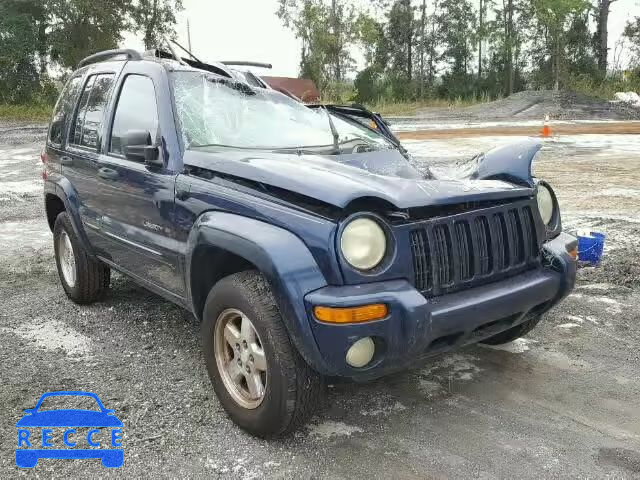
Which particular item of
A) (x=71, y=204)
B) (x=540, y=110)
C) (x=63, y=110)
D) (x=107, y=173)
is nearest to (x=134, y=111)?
(x=107, y=173)

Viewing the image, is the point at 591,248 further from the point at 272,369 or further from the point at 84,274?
the point at 84,274

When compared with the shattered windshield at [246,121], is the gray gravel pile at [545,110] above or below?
above

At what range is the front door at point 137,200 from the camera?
3.56 metres

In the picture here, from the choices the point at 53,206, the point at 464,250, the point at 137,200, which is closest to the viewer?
the point at 464,250

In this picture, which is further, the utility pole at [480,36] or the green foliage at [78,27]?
the utility pole at [480,36]

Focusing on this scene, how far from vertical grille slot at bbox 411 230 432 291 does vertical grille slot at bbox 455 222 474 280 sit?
183 millimetres

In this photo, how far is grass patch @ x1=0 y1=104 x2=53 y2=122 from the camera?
1118 inches

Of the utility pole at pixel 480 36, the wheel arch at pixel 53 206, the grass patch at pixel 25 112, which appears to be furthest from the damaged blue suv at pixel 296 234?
the utility pole at pixel 480 36

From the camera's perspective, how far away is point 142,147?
3.56 meters

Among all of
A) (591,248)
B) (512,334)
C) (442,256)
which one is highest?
(442,256)

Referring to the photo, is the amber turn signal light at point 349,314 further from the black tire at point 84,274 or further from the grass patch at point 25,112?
the grass patch at point 25,112

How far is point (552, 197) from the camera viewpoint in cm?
358

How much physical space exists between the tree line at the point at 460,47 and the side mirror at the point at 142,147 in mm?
35061

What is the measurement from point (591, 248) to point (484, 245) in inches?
122
